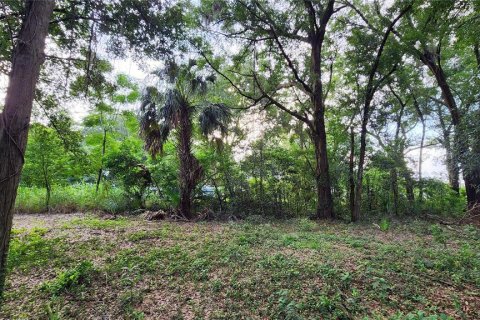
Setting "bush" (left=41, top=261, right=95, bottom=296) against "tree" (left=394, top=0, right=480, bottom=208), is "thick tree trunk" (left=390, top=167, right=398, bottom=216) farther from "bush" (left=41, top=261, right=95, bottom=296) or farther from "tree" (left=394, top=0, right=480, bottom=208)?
"bush" (left=41, top=261, right=95, bottom=296)

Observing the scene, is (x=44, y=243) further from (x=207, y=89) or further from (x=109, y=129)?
(x=109, y=129)

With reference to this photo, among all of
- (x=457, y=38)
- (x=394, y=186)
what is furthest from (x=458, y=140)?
(x=394, y=186)

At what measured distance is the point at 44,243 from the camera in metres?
4.05

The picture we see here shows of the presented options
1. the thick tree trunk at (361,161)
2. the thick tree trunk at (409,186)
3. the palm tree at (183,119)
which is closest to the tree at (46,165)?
the palm tree at (183,119)

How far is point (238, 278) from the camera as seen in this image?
3066 millimetres

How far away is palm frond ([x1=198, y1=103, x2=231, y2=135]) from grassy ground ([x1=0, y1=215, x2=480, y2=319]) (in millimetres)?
3605

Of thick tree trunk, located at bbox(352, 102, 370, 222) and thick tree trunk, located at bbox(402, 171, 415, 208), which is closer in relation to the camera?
thick tree trunk, located at bbox(352, 102, 370, 222)

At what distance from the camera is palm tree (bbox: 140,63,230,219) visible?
7.06 m

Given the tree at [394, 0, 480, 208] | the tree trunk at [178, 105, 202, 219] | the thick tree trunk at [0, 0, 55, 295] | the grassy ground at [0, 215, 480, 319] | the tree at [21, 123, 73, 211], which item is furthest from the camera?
the tree at [21, 123, 73, 211]

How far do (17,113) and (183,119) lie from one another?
511 centimetres

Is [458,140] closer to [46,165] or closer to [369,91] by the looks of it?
[369,91]

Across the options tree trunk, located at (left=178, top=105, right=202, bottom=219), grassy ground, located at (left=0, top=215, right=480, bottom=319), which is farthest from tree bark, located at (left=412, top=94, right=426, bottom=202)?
tree trunk, located at (left=178, top=105, right=202, bottom=219)

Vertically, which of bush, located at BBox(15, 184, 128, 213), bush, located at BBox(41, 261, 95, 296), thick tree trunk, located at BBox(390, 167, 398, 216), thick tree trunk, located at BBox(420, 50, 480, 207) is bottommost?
bush, located at BBox(41, 261, 95, 296)

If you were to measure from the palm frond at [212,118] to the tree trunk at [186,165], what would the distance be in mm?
472
